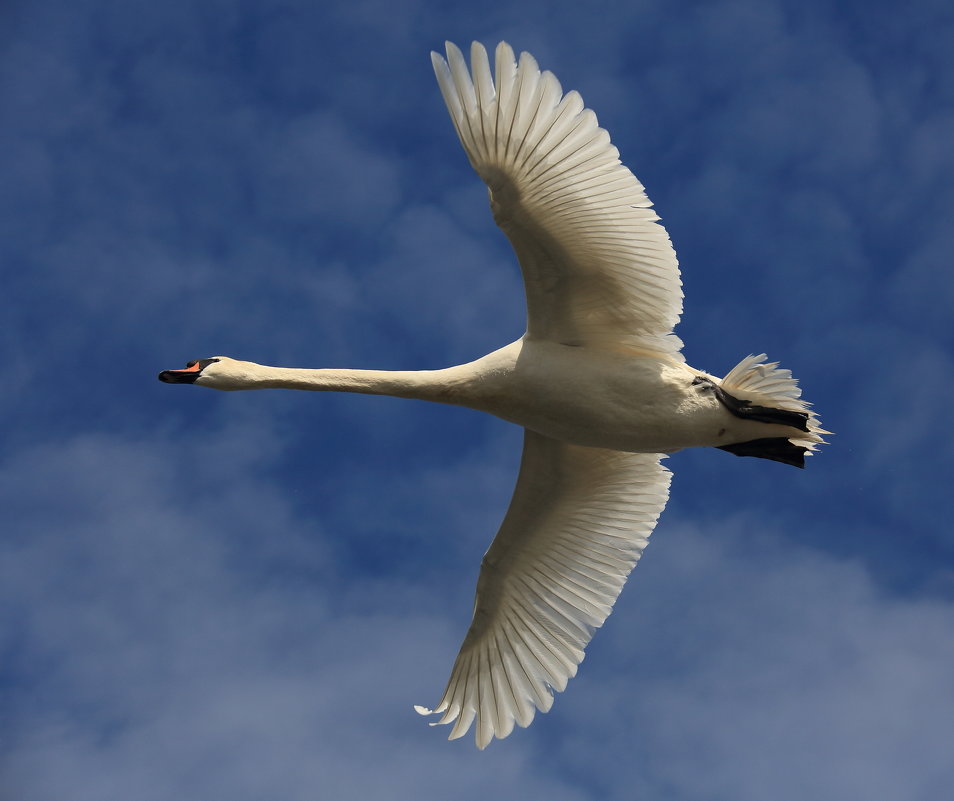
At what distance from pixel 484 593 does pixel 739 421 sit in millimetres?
3229

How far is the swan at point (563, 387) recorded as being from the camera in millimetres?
10172

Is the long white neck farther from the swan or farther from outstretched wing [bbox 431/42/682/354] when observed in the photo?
outstretched wing [bbox 431/42/682/354]

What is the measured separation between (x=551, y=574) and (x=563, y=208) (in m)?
4.04

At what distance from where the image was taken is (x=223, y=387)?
12.2 m

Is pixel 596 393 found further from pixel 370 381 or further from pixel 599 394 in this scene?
pixel 370 381

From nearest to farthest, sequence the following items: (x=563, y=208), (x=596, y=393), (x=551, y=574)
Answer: (x=563, y=208), (x=596, y=393), (x=551, y=574)

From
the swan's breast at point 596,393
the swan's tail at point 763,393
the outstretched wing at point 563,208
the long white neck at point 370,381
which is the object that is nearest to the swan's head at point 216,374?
the long white neck at point 370,381

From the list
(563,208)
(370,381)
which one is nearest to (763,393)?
(563,208)

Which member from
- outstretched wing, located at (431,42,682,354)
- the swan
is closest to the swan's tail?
the swan

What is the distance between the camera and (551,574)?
41.8 ft

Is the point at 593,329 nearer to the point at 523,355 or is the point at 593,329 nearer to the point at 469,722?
the point at 523,355

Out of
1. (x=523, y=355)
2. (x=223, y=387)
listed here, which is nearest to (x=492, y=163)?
(x=523, y=355)

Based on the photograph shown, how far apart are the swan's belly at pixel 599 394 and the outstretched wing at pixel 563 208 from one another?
0.25 metres

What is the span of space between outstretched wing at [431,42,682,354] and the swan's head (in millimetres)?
2848
